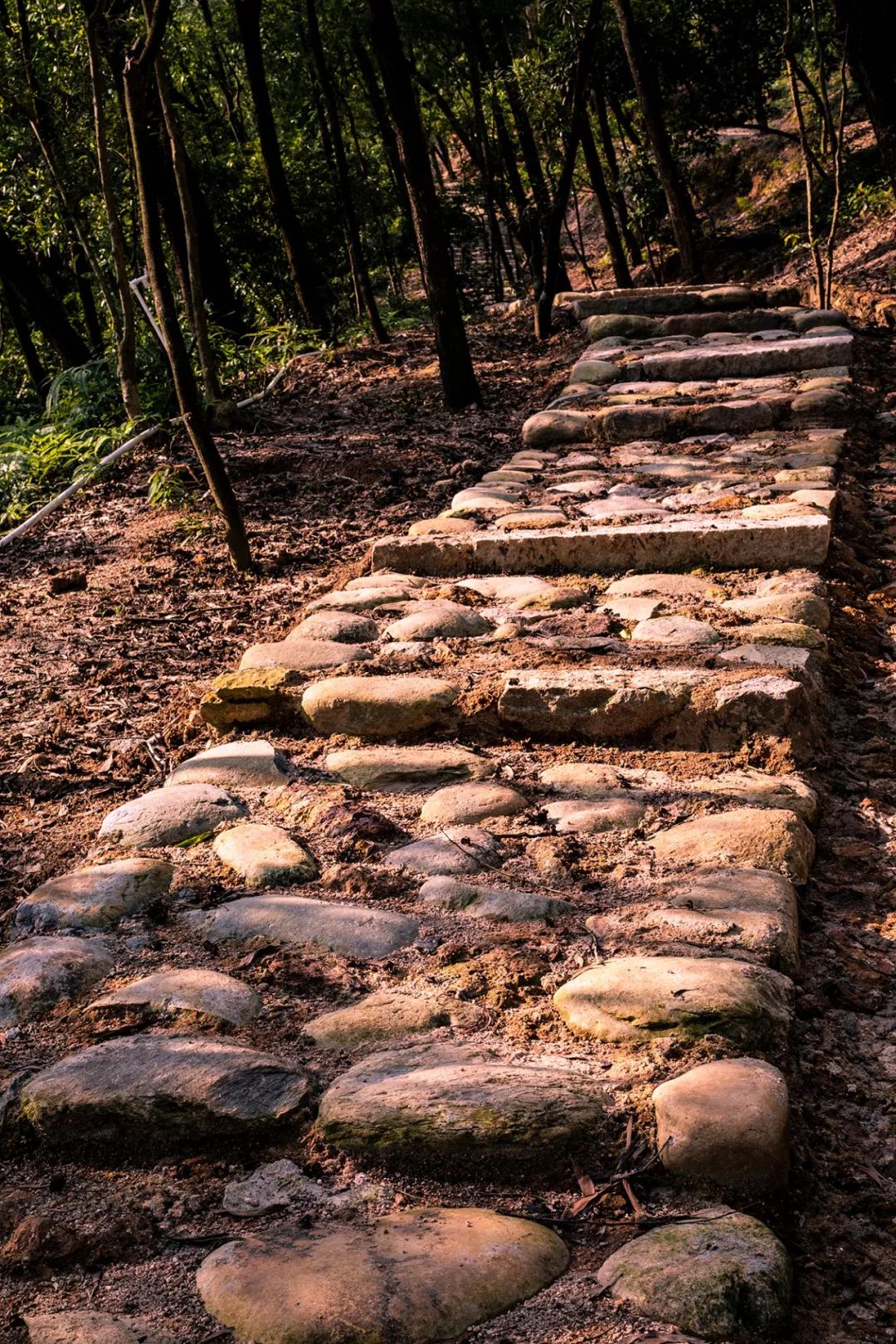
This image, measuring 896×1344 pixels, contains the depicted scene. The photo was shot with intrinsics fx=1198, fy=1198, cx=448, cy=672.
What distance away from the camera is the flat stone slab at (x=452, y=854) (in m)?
2.28

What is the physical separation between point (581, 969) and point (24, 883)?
4.23 ft

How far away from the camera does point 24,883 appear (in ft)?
8.39

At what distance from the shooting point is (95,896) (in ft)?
7.41

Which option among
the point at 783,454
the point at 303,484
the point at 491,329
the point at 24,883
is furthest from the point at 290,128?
the point at 24,883

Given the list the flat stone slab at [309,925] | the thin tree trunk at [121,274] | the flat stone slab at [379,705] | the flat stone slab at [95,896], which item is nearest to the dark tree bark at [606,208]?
the thin tree trunk at [121,274]

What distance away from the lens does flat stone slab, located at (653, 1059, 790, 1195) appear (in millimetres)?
1438

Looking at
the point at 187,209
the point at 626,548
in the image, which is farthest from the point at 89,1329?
the point at 187,209

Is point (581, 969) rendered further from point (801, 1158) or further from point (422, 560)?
point (422, 560)

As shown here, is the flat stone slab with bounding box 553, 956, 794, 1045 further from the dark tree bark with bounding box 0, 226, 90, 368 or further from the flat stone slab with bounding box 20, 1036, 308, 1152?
the dark tree bark with bounding box 0, 226, 90, 368

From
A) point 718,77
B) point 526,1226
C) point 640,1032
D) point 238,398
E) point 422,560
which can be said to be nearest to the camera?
point 526,1226

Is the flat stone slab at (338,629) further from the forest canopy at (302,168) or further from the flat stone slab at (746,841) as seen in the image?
the flat stone slab at (746,841)

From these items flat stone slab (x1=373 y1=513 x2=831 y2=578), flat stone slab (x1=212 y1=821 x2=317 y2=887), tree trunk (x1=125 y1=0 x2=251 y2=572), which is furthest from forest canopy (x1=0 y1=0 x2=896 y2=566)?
flat stone slab (x1=212 y1=821 x2=317 y2=887)

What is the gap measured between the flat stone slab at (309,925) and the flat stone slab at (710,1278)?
31.2 inches

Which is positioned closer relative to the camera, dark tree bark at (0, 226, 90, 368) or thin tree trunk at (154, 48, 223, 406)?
thin tree trunk at (154, 48, 223, 406)
